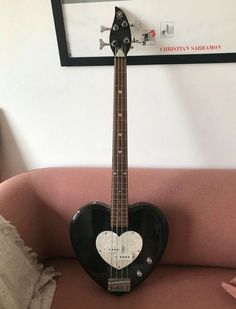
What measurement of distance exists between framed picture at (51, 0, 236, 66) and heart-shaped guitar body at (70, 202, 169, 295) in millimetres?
555

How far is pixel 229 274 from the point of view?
4.36 ft

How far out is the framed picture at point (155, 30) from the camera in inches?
47.3

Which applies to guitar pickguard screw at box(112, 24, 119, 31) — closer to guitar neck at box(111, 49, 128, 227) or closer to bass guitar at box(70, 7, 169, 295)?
guitar neck at box(111, 49, 128, 227)

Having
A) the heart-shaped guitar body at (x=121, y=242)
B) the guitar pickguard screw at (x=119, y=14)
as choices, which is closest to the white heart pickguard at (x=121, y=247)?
the heart-shaped guitar body at (x=121, y=242)

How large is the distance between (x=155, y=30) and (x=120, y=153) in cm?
45

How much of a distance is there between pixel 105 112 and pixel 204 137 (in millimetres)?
403

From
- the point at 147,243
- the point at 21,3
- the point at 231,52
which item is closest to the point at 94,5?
the point at 21,3

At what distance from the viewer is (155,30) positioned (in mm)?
1237

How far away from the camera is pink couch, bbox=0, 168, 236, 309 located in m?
1.26

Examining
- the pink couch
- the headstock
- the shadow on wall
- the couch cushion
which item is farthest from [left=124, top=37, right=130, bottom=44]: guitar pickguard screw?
the couch cushion

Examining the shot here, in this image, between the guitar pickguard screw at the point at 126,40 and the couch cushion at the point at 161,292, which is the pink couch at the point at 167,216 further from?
the guitar pickguard screw at the point at 126,40

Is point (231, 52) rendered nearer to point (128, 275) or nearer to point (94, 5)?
point (94, 5)

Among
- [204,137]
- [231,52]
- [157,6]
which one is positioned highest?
[157,6]

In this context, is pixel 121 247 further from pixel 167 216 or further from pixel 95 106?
pixel 95 106
